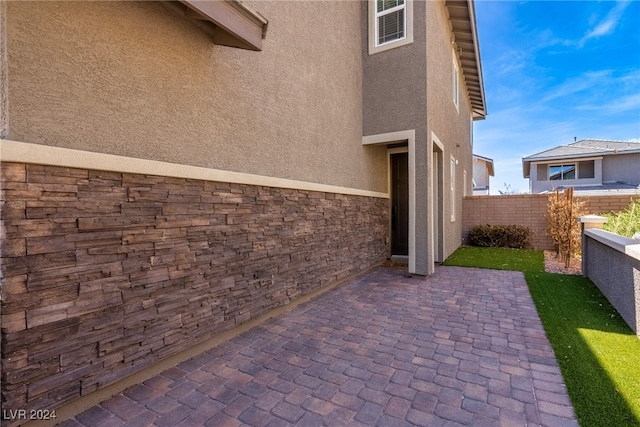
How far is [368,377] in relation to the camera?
3.40 metres

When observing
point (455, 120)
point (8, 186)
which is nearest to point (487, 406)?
point (8, 186)

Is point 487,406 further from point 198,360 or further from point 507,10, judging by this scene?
point 507,10

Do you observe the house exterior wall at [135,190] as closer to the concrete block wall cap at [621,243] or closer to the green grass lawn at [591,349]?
the green grass lawn at [591,349]

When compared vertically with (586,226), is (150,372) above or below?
below

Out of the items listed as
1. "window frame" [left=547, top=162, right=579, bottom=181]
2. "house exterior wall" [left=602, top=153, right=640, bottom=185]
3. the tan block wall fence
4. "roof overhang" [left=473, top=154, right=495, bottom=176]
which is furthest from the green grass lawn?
"roof overhang" [left=473, top=154, right=495, bottom=176]

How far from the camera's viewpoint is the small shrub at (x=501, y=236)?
1284cm

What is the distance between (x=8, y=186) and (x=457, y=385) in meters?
4.36

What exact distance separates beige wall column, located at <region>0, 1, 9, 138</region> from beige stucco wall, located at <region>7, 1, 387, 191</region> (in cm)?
3

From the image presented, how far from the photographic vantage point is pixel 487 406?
2883 mm

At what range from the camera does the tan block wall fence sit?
1205 centimetres

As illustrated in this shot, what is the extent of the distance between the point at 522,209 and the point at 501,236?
5.07ft

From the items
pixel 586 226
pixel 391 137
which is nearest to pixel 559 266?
pixel 586 226

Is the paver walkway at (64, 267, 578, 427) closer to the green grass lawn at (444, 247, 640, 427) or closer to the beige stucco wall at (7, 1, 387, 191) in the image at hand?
the green grass lawn at (444, 247, 640, 427)

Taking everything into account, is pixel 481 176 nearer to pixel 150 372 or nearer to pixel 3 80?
pixel 150 372
